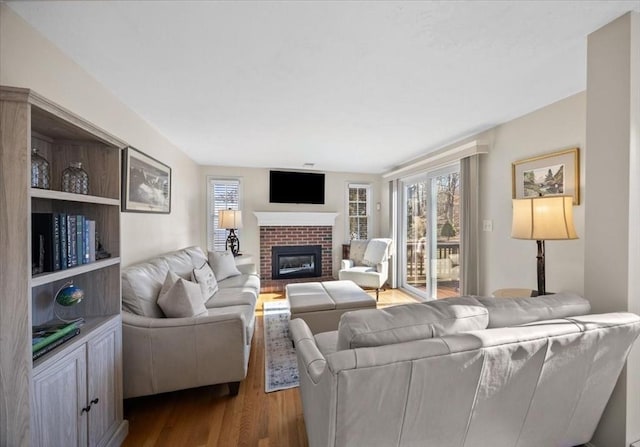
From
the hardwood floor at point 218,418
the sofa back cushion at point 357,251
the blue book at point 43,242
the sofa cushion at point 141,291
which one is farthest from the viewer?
the sofa back cushion at point 357,251

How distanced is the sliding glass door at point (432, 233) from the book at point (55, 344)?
3.54 m

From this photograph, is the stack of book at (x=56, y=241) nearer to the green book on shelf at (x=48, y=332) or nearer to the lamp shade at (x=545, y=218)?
the green book on shelf at (x=48, y=332)

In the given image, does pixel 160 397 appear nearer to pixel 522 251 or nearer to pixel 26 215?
pixel 26 215

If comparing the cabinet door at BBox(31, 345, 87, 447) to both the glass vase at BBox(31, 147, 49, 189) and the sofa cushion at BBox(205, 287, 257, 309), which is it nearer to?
the glass vase at BBox(31, 147, 49, 189)

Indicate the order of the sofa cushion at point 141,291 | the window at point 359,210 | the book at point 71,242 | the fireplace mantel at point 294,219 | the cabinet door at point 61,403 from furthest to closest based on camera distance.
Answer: the window at point 359,210 < the fireplace mantel at point 294,219 < the sofa cushion at point 141,291 < the book at point 71,242 < the cabinet door at point 61,403

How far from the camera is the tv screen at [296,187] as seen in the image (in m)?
4.93


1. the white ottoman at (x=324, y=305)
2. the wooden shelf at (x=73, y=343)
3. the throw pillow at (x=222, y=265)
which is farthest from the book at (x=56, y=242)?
the throw pillow at (x=222, y=265)

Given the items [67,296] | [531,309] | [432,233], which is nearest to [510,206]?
[432,233]

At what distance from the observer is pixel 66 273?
→ 1143mm

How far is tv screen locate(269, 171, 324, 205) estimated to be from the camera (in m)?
4.93

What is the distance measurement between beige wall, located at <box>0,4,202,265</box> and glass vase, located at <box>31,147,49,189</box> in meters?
0.38

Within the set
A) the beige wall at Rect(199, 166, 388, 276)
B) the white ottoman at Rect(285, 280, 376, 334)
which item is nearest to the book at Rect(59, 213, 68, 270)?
the white ottoman at Rect(285, 280, 376, 334)

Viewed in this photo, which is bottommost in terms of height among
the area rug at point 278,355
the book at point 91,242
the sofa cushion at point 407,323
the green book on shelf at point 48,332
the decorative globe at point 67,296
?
the area rug at point 278,355

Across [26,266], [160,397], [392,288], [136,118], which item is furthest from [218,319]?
[392,288]
